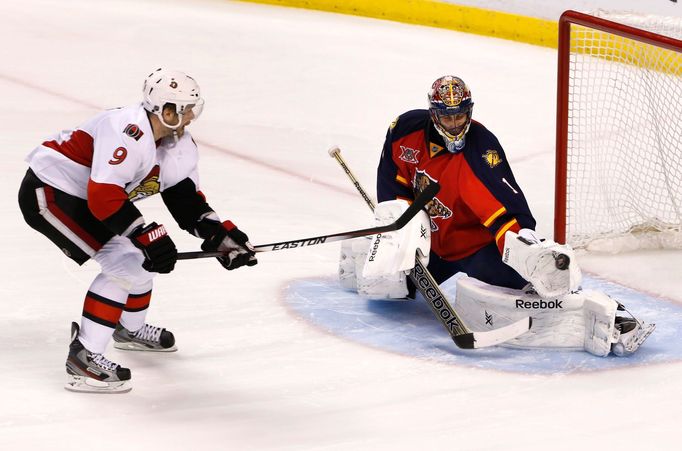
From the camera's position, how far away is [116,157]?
297cm

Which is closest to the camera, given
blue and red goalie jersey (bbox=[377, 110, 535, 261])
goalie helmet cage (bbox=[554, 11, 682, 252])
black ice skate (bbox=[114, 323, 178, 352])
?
black ice skate (bbox=[114, 323, 178, 352])

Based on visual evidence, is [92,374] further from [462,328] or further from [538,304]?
[538,304]

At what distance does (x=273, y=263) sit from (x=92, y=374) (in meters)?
1.30

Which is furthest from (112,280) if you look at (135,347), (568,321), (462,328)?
(568,321)

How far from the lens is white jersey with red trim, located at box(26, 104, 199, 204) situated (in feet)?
9.77

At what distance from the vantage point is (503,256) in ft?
11.5

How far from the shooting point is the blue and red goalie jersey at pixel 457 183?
11.8 ft

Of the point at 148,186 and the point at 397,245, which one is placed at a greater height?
the point at 148,186

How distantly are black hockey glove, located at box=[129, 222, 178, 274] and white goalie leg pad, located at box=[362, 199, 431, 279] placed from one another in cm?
79

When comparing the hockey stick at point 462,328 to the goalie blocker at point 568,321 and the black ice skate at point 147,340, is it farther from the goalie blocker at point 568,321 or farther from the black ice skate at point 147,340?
the black ice skate at point 147,340

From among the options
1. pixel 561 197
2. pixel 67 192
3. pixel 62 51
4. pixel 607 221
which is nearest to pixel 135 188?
pixel 67 192

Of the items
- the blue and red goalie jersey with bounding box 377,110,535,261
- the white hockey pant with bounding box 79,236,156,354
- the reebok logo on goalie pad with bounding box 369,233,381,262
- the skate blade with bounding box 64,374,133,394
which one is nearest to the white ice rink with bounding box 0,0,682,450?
the skate blade with bounding box 64,374,133,394

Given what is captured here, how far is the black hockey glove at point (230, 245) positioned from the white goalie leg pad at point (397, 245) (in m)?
0.50

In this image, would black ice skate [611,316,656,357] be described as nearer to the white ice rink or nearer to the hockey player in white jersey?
the white ice rink
